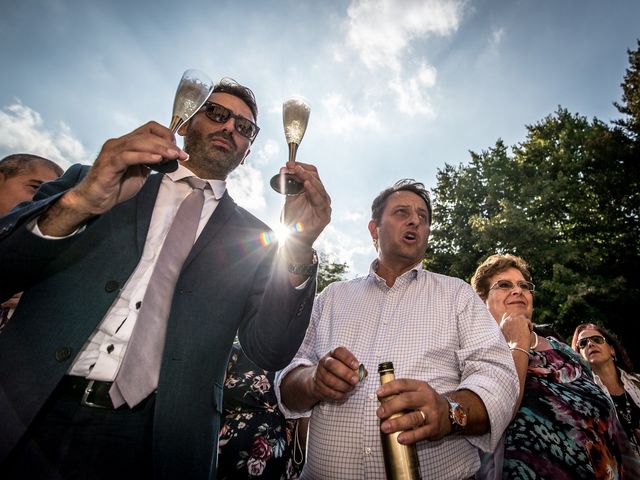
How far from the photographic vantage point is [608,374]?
5.65m

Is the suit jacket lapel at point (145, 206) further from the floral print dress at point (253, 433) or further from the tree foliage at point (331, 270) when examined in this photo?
the tree foliage at point (331, 270)

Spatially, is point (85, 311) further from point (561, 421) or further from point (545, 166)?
point (545, 166)

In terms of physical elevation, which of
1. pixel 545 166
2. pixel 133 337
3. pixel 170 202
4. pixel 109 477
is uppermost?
pixel 545 166

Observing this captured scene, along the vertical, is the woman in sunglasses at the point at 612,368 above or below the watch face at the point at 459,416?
above

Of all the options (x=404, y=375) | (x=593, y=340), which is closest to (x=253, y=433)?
(x=404, y=375)

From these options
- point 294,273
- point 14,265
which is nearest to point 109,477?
point 14,265

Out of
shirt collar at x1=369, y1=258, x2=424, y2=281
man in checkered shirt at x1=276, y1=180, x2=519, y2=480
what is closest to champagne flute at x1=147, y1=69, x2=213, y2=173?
man in checkered shirt at x1=276, y1=180, x2=519, y2=480

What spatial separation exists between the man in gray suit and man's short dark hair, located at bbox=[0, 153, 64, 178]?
86.8 inches

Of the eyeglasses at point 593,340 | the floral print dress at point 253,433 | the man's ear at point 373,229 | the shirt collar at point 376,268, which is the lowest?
the floral print dress at point 253,433

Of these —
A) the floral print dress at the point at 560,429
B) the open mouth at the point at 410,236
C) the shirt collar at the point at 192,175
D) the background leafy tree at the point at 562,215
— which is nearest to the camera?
the shirt collar at the point at 192,175

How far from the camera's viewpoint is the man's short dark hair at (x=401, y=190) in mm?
3662

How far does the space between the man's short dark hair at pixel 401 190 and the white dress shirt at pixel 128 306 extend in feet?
7.12

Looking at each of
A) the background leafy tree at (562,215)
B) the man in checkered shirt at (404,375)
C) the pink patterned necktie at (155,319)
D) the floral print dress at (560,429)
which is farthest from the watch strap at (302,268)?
the background leafy tree at (562,215)

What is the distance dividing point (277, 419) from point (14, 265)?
264 cm
